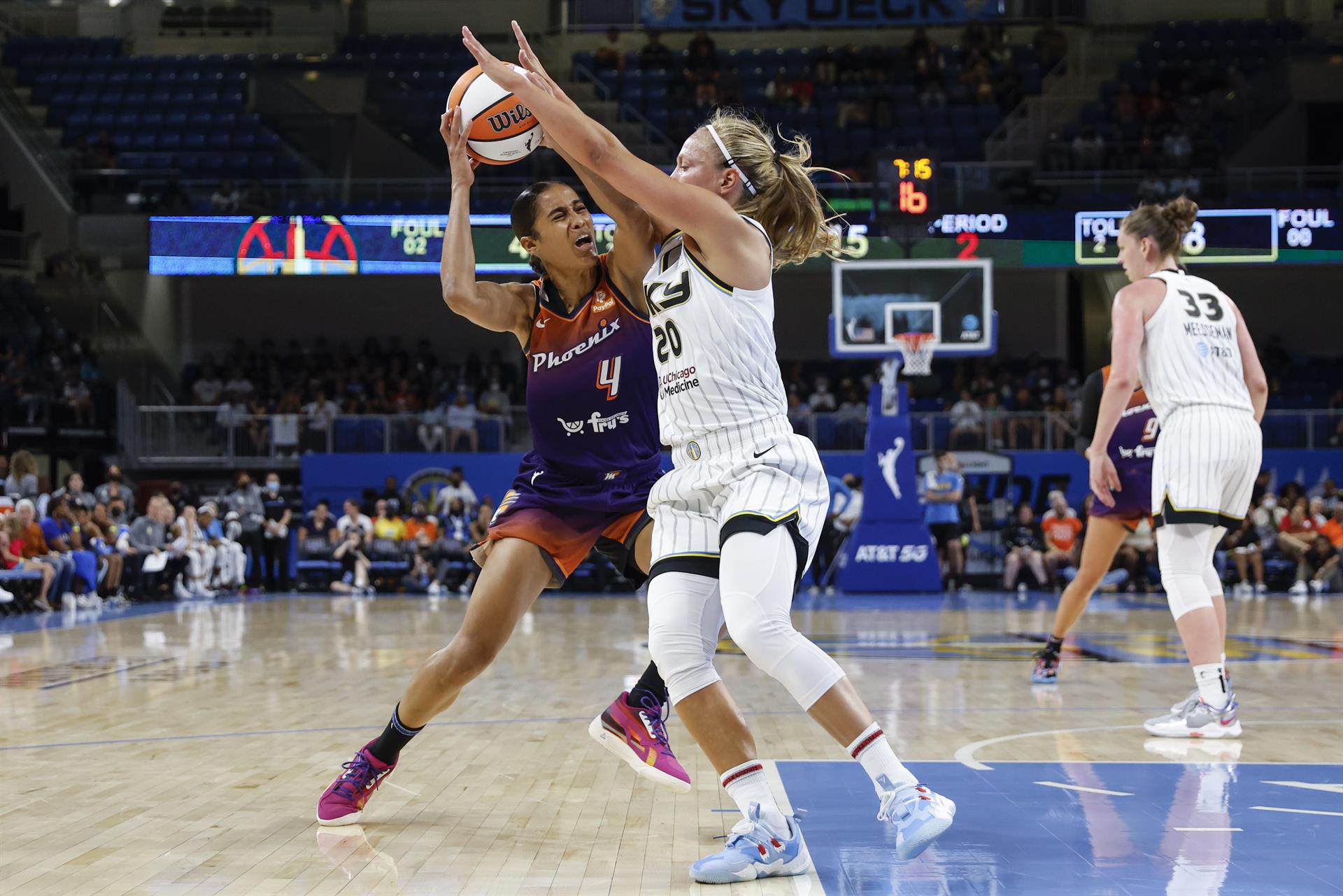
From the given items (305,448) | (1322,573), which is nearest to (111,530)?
(305,448)

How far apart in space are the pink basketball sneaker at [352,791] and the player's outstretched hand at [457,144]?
1.74 metres

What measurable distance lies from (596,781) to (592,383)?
1403 mm

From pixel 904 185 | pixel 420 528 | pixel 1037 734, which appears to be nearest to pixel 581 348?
pixel 1037 734

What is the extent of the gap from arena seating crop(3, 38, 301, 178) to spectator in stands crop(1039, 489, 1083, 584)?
44.4 ft

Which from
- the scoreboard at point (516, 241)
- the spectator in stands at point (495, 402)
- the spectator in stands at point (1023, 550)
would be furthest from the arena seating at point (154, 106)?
the spectator in stands at point (1023, 550)

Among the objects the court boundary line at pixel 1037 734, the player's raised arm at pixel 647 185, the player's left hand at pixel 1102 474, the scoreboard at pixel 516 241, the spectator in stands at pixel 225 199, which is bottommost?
the court boundary line at pixel 1037 734

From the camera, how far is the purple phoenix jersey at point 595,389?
415cm

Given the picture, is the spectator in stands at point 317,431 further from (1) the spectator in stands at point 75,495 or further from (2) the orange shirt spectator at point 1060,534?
(2) the orange shirt spectator at point 1060,534

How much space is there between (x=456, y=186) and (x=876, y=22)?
24.7m

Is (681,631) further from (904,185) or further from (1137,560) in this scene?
(1137,560)

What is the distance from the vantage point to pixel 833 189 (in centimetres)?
2128

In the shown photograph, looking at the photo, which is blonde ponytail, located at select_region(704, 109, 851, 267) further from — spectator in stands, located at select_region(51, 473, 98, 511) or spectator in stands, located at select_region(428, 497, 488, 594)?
spectator in stands, located at select_region(428, 497, 488, 594)

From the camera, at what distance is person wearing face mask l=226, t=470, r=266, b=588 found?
1761 cm

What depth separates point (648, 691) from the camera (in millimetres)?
4062
